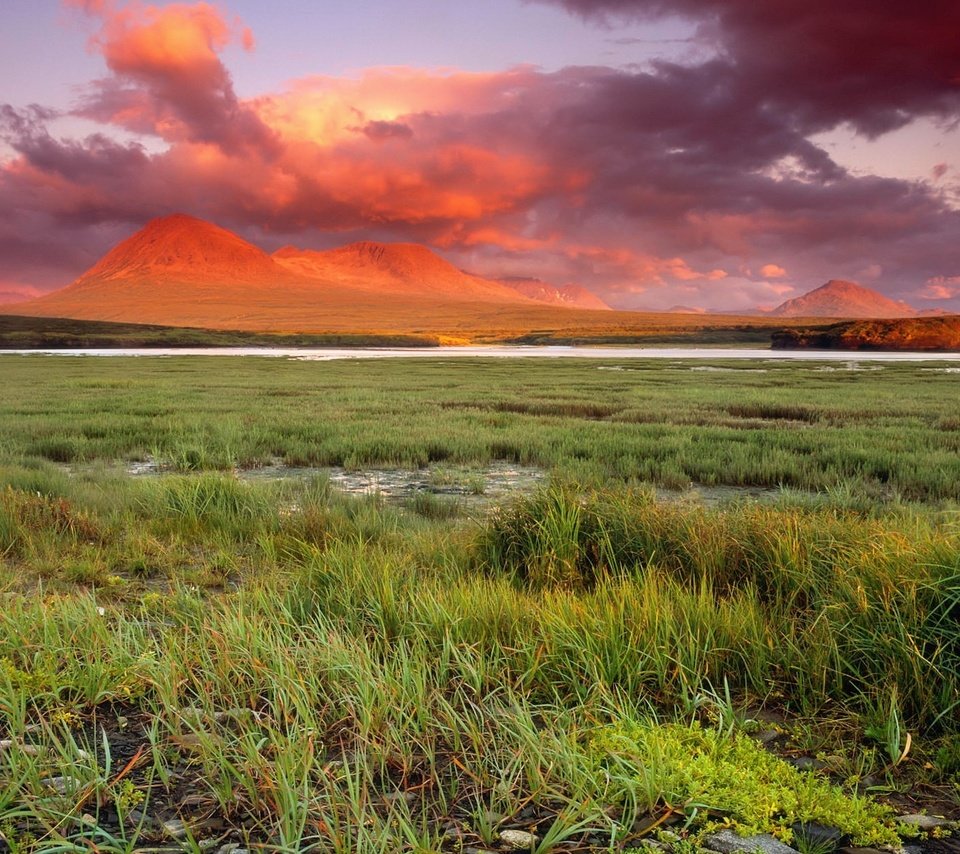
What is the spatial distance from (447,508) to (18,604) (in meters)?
5.35

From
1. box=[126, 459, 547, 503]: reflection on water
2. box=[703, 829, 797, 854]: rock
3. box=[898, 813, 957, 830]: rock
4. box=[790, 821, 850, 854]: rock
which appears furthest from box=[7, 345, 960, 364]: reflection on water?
box=[703, 829, 797, 854]: rock

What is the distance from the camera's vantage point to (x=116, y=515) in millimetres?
7508

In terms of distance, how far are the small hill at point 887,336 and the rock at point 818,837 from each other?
326 feet

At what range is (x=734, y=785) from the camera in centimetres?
269

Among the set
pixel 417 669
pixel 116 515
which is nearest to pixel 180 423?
pixel 116 515

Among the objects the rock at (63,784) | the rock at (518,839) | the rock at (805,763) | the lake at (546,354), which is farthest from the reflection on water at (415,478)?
the lake at (546,354)

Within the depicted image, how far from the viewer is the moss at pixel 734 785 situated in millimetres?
2502

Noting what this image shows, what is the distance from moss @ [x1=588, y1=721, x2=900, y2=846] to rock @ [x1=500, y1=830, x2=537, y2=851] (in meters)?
0.40

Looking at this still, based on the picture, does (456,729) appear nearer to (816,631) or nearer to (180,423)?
(816,631)

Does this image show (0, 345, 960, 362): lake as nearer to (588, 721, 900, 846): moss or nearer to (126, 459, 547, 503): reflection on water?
(126, 459, 547, 503): reflection on water

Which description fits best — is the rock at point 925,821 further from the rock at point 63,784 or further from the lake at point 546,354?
the lake at point 546,354

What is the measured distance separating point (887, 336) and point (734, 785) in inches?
4106

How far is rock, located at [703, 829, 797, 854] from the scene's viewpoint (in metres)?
2.37

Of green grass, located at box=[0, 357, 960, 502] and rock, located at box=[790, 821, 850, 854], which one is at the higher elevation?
green grass, located at box=[0, 357, 960, 502]
